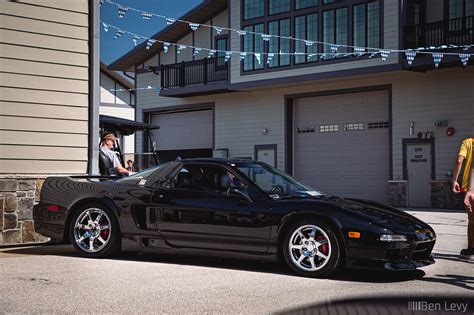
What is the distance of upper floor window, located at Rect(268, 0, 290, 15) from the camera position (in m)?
23.9

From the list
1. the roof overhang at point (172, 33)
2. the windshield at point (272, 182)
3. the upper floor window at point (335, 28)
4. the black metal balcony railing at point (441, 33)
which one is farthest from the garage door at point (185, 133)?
the windshield at point (272, 182)

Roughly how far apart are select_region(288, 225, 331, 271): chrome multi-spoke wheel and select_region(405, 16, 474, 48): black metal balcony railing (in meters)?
14.8

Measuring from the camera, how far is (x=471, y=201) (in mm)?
7352

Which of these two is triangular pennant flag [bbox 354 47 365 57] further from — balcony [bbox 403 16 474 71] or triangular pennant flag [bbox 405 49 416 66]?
triangular pennant flag [bbox 405 49 416 66]

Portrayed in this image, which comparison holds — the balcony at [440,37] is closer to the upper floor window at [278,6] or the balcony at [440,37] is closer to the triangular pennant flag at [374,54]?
the triangular pennant flag at [374,54]

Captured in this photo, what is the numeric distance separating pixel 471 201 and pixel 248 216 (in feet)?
9.25

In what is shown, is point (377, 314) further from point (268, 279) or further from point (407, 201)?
point (407, 201)

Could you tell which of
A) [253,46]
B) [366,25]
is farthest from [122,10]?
[253,46]

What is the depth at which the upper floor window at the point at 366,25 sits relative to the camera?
21297 millimetres

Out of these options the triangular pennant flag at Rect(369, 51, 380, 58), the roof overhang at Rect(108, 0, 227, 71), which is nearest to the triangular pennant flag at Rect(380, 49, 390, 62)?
the triangular pennant flag at Rect(369, 51, 380, 58)

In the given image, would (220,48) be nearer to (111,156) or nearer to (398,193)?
(398,193)

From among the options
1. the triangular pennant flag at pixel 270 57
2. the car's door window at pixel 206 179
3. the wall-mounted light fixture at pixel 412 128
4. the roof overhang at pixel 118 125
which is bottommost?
the car's door window at pixel 206 179

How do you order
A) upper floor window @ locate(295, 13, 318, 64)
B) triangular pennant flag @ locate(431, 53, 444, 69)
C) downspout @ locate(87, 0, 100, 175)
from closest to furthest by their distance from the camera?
1. downspout @ locate(87, 0, 100, 175)
2. triangular pennant flag @ locate(431, 53, 444, 69)
3. upper floor window @ locate(295, 13, 318, 64)

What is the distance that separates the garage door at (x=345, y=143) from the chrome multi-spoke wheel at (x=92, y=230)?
52.7ft
